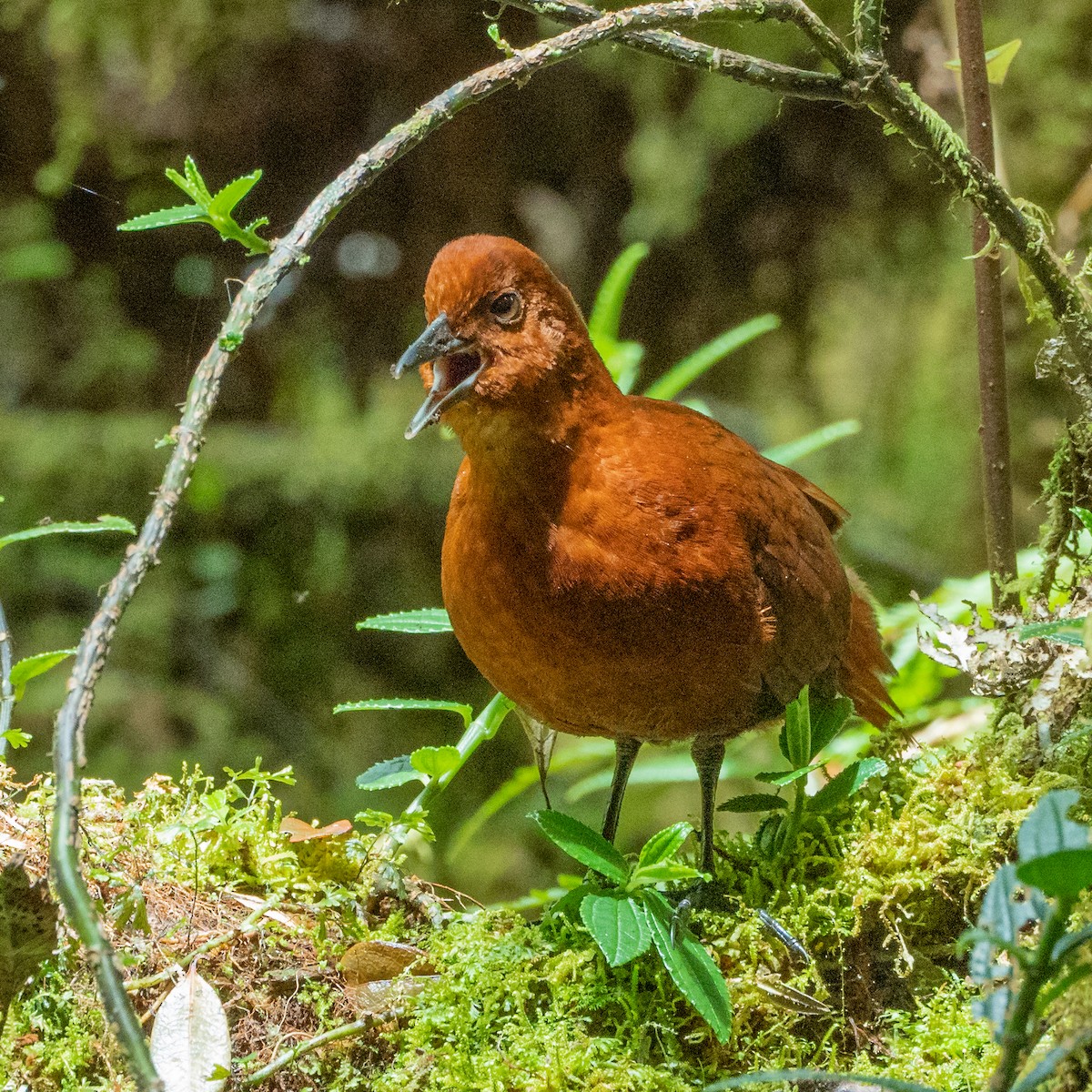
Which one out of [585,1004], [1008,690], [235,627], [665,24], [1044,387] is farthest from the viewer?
[235,627]

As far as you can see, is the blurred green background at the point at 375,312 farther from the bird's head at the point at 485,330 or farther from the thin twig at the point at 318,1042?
the thin twig at the point at 318,1042

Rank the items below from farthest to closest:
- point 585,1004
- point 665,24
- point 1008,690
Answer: point 1008,690
point 585,1004
point 665,24

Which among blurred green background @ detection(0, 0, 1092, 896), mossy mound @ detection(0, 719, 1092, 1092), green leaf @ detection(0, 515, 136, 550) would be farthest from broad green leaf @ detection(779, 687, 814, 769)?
blurred green background @ detection(0, 0, 1092, 896)

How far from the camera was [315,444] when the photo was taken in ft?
11.6

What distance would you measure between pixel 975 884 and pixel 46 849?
126cm

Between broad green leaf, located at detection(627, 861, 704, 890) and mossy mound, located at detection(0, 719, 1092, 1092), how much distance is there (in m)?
0.11

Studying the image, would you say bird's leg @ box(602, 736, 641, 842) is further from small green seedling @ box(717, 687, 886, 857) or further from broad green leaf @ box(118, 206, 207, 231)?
broad green leaf @ box(118, 206, 207, 231)

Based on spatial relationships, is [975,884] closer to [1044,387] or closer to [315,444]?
[1044,387]

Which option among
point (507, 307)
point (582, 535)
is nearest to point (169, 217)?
point (507, 307)

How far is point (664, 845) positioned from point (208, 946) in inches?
23.9

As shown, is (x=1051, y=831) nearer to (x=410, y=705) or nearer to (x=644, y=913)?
(x=644, y=913)

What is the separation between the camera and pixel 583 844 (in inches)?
56.5

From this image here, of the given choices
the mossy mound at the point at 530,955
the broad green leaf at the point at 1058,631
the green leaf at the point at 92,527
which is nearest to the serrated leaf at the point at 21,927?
the mossy mound at the point at 530,955

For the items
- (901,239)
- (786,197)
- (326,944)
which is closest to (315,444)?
(786,197)
